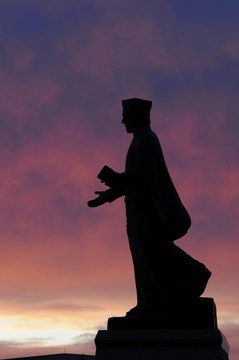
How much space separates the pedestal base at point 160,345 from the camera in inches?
376

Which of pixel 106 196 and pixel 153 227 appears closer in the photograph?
pixel 153 227

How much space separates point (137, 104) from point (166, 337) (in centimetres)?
388

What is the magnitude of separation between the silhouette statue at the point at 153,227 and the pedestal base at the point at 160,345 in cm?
45

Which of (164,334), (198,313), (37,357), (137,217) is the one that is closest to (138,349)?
(164,334)

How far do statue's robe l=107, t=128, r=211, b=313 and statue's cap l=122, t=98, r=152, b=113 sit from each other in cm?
46

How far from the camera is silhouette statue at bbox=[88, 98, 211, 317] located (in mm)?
10086

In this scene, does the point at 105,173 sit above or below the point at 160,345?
above

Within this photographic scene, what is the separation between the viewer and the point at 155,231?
10438 millimetres

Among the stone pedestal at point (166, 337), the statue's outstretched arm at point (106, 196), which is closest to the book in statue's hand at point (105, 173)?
the statue's outstretched arm at point (106, 196)

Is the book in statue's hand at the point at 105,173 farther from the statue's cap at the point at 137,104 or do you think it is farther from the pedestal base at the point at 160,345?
the pedestal base at the point at 160,345

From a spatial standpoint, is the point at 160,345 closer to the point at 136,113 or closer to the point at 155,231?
the point at 155,231

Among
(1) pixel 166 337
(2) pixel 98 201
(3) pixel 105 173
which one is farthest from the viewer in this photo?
(2) pixel 98 201

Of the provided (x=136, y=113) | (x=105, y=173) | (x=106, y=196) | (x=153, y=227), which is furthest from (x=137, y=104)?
(x=153, y=227)

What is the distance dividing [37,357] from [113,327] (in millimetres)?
15571
